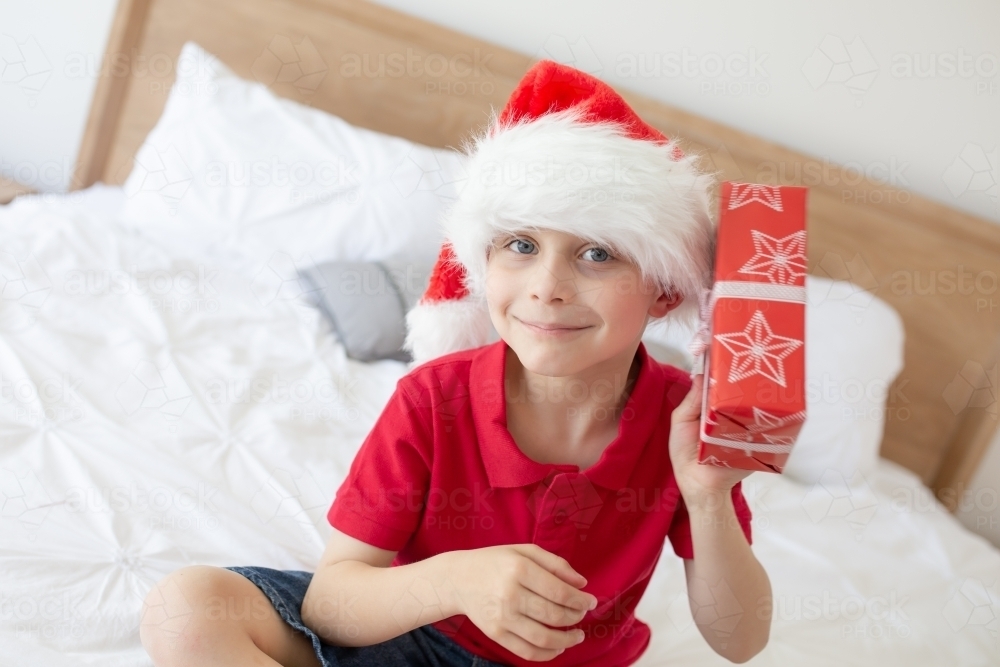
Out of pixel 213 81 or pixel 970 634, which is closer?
pixel 970 634

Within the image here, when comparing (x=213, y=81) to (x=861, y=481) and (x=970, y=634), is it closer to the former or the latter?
(x=861, y=481)

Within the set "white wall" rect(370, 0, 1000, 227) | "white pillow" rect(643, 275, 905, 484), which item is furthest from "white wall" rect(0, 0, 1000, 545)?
"white pillow" rect(643, 275, 905, 484)

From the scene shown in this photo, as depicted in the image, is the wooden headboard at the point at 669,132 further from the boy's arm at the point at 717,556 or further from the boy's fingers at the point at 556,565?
the boy's fingers at the point at 556,565

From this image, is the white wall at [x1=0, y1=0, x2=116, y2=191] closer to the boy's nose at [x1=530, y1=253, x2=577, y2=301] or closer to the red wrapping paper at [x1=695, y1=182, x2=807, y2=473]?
the boy's nose at [x1=530, y1=253, x2=577, y2=301]

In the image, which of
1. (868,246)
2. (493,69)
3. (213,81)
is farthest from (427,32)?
(868,246)

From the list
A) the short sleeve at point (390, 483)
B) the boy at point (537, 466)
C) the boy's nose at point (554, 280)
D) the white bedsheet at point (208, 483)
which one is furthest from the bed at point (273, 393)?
the boy's nose at point (554, 280)

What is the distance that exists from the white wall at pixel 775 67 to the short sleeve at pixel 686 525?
1.10 meters

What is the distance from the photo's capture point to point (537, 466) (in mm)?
807

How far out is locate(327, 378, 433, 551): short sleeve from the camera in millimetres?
785

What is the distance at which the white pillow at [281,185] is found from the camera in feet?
5.40

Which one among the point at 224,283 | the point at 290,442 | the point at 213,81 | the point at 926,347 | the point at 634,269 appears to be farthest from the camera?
the point at 926,347

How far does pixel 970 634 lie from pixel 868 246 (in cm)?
82

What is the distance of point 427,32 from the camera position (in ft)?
5.97

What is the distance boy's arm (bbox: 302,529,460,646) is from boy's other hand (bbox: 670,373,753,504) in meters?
0.22
